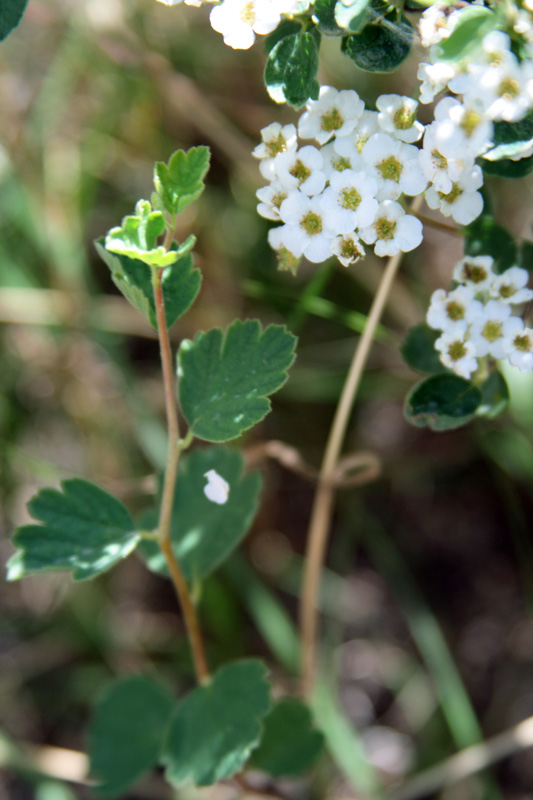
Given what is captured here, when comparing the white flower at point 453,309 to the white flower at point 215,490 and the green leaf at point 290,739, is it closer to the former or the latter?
the white flower at point 215,490

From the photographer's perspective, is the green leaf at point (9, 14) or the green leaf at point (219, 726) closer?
the green leaf at point (9, 14)

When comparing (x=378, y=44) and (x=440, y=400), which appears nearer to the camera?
(x=378, y=44)

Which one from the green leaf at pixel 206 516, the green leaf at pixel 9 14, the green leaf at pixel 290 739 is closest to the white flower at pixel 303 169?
the green leaf at pixel 9 14

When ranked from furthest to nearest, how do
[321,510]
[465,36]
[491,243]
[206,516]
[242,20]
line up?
[321,510]
[206,516]
[491,243]
[242,20]
[465,36]

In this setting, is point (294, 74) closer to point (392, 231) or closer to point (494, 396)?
point (392, 231)

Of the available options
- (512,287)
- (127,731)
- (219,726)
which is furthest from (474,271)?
(127,731)
